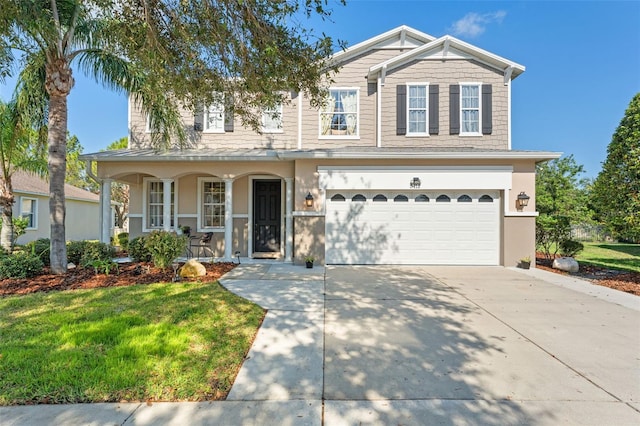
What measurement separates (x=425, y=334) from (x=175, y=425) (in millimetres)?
2973

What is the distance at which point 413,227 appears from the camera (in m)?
8.81

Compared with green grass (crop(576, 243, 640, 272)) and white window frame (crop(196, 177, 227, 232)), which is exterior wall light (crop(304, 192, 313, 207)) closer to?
white window frame (crop(196, 177, 227, 232))

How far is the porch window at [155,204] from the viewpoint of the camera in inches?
407

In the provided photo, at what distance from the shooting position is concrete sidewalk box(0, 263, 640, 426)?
93.3 inches

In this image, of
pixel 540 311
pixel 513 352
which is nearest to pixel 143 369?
pixel 513 352

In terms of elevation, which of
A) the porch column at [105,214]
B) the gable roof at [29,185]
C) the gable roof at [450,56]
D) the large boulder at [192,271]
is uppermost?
the gable roof at [450,56]

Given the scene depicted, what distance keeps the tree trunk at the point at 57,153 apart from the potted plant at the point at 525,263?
A: 1161 centimetres

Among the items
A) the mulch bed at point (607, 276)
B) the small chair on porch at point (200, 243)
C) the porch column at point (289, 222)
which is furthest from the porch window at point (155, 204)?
the mulch bed at point (607, 276)

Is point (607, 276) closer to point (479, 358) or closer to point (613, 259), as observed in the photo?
point (613, 259)

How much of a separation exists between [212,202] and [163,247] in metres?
3.19

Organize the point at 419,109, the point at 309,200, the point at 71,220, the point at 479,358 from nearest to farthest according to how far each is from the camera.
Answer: the point at 479,358
the point at 309,200
the point at 419,109
the point at 71,220

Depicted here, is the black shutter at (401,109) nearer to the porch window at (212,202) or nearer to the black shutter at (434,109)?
the black shutter at (434,109)

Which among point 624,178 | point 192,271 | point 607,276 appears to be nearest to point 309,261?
point 192,271

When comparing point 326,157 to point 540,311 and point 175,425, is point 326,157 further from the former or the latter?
point 175,425
